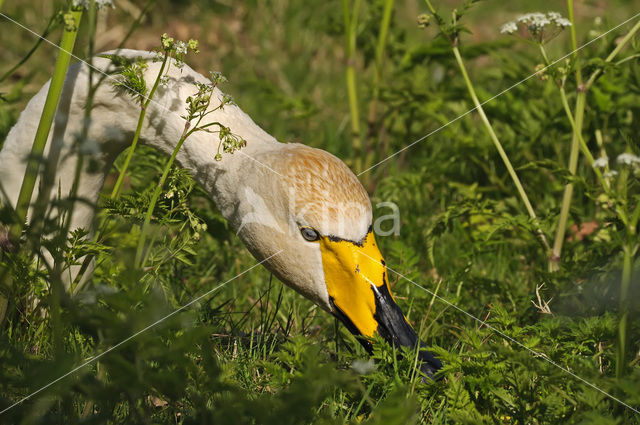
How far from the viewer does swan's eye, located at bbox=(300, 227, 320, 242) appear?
2.87m

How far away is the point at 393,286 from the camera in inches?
136

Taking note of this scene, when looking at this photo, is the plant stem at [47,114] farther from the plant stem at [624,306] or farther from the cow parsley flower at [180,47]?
the plant stem at [624,306]

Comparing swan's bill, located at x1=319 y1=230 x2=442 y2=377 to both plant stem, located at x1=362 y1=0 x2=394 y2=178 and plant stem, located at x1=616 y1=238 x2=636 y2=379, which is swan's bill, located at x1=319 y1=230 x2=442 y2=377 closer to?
plant stem, located at x1=616 y1=238 x2=636 y2=379

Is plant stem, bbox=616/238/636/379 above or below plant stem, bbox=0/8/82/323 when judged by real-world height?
below

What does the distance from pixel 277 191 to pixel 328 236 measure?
0.91ft

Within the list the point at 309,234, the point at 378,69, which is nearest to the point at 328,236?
the point at 309,234

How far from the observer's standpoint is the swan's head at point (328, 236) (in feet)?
9.22

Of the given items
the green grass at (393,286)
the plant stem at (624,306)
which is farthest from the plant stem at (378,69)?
the plant stem at (624,306)

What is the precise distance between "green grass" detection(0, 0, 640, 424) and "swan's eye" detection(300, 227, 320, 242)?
437 millimetres

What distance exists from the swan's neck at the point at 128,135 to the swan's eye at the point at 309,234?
344mm

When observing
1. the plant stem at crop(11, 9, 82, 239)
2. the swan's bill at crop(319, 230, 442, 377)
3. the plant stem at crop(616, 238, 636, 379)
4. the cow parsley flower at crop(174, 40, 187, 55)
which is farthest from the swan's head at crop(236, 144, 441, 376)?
the plant stem at crop(11, 9, 82, 239)

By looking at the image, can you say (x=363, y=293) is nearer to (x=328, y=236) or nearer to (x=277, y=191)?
(x=328, y=236)

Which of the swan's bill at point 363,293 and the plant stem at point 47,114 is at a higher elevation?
the plant stem at point 47,114

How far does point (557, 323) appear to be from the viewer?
2.83 metres
